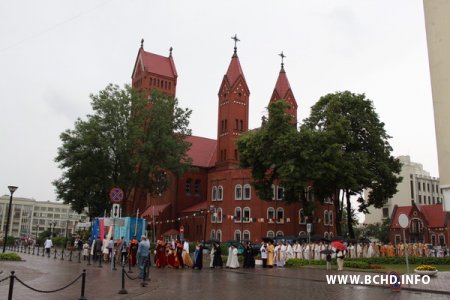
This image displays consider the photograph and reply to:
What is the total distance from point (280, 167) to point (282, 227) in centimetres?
1531

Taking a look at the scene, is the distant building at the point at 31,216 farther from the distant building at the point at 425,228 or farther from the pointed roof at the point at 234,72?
the distant building at the point at 425,228

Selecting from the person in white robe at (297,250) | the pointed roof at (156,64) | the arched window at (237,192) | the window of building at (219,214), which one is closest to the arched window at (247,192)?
the arched window at (237,192)

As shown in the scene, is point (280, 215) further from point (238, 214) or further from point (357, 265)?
point (357, 265)

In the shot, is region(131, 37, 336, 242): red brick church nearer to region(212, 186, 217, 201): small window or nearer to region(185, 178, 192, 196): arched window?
region(185, 178, 192, 196): arched window

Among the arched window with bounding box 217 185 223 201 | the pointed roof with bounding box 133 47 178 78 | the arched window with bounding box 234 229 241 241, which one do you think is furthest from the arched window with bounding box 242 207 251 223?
the pointed roof with bounding box 133 47 178 78

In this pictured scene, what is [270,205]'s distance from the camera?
52094mm

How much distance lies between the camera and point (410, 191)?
104m

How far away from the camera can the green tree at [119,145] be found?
121ft

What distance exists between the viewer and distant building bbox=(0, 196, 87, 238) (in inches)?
5374

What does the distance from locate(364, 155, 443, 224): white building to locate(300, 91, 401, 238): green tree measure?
62002mm

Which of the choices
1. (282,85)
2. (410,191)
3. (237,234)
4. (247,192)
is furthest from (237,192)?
(410,191)

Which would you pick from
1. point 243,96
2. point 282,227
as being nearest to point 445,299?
point 282,227

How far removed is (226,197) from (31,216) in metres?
112

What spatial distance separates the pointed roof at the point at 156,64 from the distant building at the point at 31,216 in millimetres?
76535
